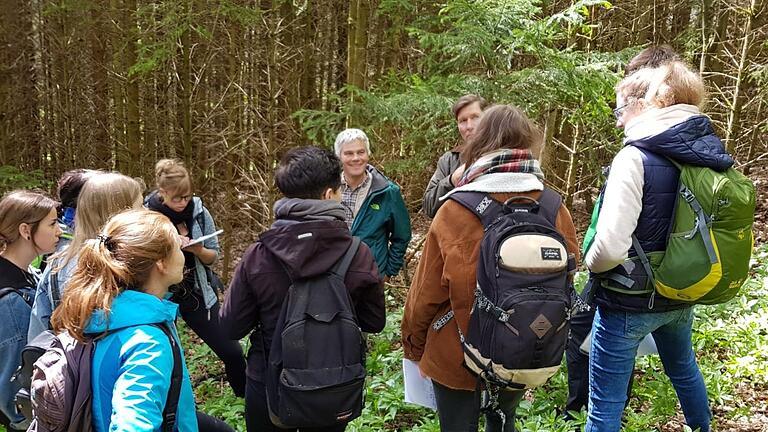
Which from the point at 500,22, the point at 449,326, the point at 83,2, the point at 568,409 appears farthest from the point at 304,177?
the point at 83,2

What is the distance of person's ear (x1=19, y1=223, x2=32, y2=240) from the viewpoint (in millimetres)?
2762

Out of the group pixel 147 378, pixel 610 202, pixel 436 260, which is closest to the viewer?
pixel 147 378

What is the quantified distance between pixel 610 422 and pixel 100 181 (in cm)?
290

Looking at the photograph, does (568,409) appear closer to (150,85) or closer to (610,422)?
(610,422)

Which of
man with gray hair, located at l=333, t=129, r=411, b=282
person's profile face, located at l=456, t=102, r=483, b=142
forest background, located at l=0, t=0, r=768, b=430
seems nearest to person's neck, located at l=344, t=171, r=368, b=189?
man with gray hair, located at l=333, t=129, r=411, b=282

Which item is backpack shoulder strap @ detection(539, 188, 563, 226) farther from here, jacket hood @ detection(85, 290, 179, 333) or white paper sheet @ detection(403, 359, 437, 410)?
jacket hood @ detection(85, 290, 179, 333)

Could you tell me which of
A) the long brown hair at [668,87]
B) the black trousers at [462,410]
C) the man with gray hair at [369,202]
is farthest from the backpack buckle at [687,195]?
the man with gray hair at [369,202]

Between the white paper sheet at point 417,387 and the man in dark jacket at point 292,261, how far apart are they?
0.30 meters

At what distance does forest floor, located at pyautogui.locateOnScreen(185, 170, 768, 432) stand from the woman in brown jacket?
0.83 m

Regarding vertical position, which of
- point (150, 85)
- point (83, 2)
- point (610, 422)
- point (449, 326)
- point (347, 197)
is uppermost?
point (83, 2)

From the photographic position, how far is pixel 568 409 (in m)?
3.37

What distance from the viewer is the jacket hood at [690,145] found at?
8.18 ft

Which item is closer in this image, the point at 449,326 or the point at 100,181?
the point at 449,326

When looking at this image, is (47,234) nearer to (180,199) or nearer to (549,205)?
(180,199)
